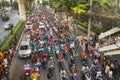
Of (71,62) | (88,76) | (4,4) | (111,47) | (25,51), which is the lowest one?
(4,4)

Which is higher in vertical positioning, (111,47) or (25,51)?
(111,47)

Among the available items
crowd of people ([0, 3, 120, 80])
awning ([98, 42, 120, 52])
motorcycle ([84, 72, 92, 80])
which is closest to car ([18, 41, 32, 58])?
crowd of people ([0, 3, 120, 80])

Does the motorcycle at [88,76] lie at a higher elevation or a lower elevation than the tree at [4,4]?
higher

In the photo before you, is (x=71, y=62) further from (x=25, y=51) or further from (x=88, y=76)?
(x=25, y=51)

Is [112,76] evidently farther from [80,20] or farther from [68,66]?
[80,20]

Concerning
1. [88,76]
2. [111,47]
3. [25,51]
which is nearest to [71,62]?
[111,47]

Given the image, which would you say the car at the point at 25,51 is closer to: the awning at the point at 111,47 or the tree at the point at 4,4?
the awning at the point at 111,47

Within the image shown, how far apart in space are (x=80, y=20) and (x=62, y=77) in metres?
37.0

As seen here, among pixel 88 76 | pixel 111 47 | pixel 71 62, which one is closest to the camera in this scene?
pixel 88 76

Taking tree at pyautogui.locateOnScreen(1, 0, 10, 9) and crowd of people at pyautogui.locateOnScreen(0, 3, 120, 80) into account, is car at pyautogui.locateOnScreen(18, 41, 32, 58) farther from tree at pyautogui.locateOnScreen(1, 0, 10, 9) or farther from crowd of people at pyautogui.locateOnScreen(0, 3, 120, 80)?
tree at pyautogui.locateOnScreen(1, 0, 10, 9)

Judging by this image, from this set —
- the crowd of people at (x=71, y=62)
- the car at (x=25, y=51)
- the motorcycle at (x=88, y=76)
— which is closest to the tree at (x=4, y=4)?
the crowd of people at (x=71, y=62)

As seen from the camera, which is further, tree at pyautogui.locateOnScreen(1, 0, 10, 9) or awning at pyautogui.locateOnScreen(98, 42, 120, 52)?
tree at pyautogui.locateOnScreen(1, 0, 10, 9)

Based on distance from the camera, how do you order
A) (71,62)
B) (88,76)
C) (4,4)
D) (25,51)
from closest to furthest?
(88,76) → (71,62) → (25,51) → (4,4)

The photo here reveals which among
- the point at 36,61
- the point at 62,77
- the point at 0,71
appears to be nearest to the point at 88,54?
the point at 36,61
